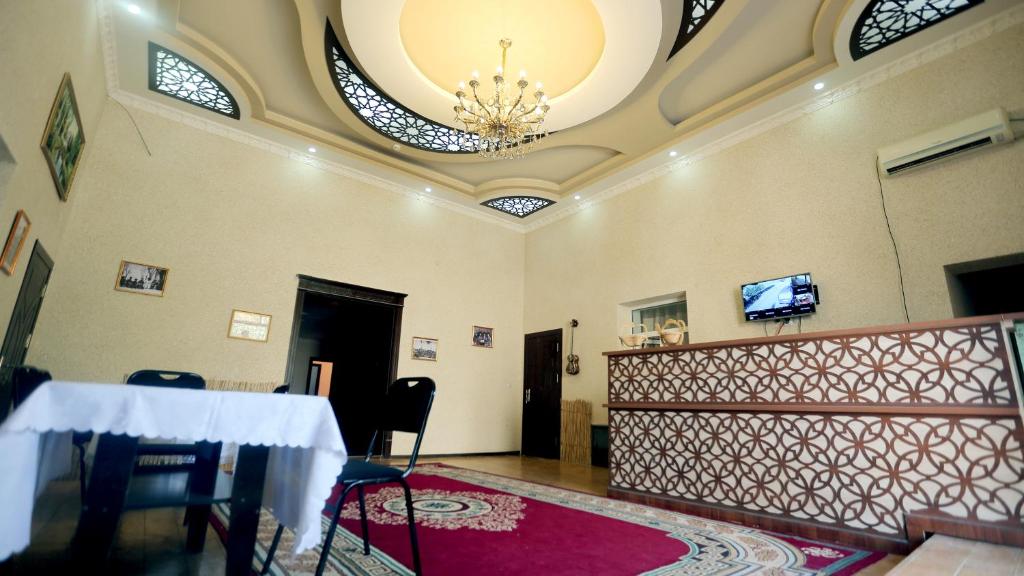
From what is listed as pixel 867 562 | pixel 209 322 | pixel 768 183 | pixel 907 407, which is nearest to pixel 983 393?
pixel 907 407

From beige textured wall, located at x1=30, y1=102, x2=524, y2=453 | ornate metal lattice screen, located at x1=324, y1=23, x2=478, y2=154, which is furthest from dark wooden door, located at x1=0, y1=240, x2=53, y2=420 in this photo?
ornate metal lattice screen, located at x1=324, y1=23, x2=478, y2=154

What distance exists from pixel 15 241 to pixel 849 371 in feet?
19.5

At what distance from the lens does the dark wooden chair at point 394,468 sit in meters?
1.81

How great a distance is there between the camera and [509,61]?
5.23m

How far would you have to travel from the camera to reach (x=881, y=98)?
4.85 meters

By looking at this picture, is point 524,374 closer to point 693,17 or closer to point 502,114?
point 502,114

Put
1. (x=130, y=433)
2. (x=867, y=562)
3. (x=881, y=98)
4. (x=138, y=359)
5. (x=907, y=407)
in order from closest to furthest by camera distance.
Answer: (x=130, y=433), (x=867, y=562), (x=907, y=407), (x=881, y=98), (x=138, y=359)

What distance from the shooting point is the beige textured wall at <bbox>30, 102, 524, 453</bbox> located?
5156 millimetres

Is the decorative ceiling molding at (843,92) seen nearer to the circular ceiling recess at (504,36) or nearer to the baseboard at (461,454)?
the circular ceiling recess at (504,36)

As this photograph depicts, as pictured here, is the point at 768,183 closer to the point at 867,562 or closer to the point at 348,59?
the point at 867,562

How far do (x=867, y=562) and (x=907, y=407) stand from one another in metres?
0.95

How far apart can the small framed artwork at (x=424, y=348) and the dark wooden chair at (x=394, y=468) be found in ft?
16.3

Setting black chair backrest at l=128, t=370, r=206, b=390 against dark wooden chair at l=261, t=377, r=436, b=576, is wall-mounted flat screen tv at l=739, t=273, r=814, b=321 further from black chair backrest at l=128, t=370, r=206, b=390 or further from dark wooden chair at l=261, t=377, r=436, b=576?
black chair backrest at l=128, t=370, r=206, b=390

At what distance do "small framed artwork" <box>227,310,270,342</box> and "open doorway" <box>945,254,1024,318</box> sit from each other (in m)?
7.51
